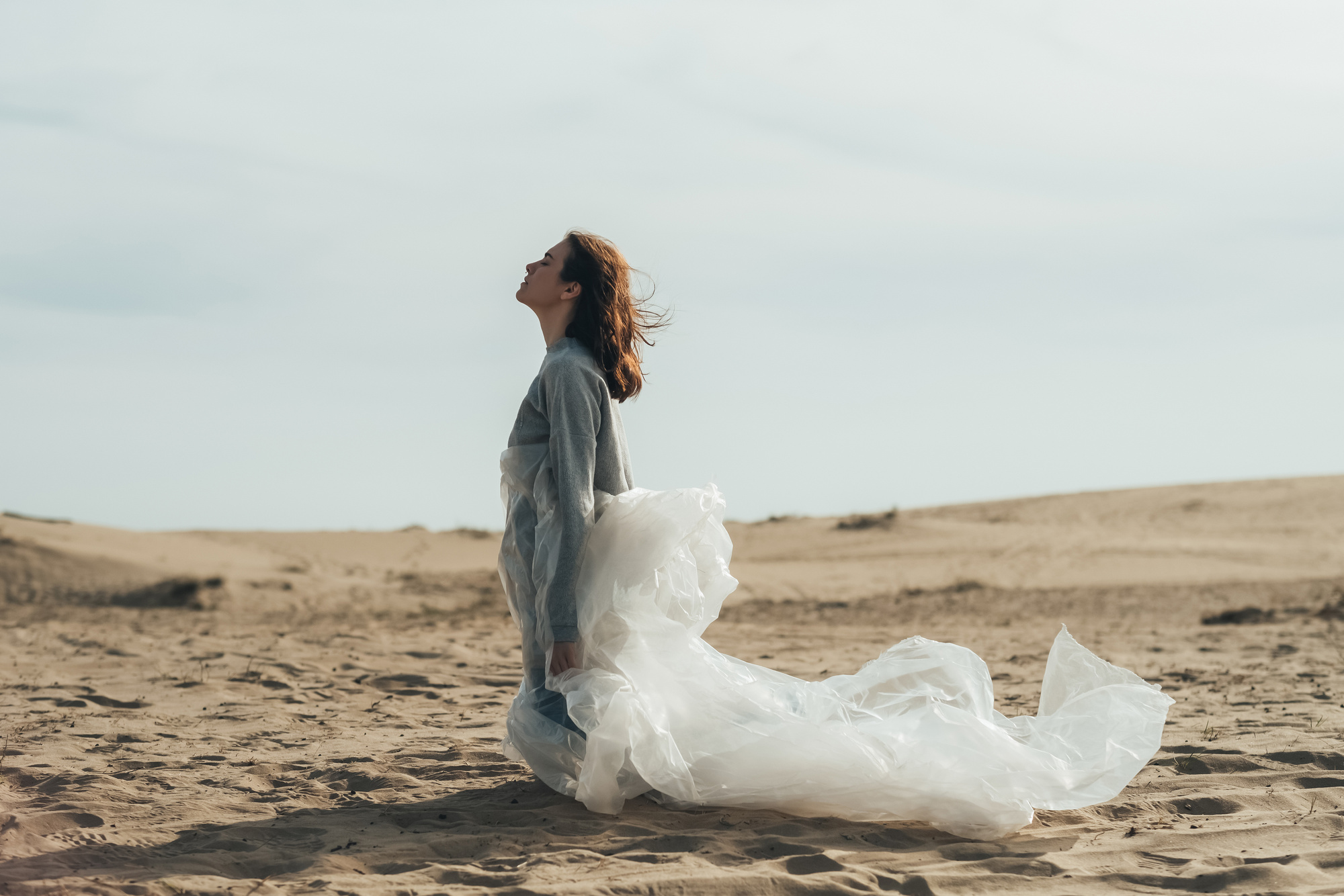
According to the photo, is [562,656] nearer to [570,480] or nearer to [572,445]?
[570,480]

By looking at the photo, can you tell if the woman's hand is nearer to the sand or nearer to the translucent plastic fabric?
the translucent plastic fabric

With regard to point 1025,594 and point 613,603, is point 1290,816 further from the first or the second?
point 1025,594

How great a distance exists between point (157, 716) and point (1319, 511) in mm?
21190

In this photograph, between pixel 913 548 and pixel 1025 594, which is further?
pixel 913 548

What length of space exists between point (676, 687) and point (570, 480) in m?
0.77

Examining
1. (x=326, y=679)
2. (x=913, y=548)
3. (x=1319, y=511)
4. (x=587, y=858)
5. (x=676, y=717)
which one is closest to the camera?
(x=587, y=858)

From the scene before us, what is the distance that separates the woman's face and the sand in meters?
1.74

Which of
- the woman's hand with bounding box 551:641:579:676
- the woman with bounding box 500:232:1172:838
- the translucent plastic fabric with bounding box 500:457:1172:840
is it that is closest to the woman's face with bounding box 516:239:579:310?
the woman with bounding box 500:232:1172:838

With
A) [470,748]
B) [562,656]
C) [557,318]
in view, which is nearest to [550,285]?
[557,318]

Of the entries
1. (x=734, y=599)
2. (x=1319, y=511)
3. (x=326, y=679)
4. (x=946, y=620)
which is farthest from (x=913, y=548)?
(x=326, y=679)

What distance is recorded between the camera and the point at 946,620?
1102 centimetres

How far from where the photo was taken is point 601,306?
3590 millimetres

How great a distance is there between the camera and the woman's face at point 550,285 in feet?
11.8

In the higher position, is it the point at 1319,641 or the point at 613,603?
the point at 613,603
